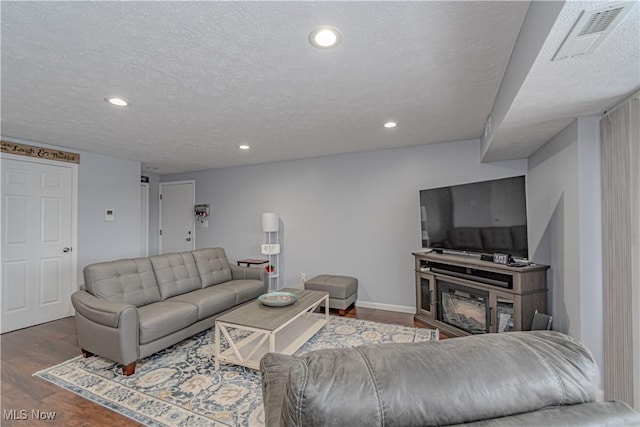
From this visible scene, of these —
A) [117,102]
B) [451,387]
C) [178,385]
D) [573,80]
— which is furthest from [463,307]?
[117,102]

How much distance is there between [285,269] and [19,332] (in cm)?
333

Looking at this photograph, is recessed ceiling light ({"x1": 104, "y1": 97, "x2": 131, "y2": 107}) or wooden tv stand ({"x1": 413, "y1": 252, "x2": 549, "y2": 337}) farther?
wooden tv stand ({"x1": 413, "y1": 252, "x2": 549, "y2": 337})

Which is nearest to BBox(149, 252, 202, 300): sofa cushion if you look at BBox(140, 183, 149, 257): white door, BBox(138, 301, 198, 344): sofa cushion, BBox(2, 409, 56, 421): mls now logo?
BBox(138, 301, 198, 344): sofa cushion

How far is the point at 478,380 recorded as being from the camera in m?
0.64

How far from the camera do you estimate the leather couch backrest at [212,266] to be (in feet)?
11.7

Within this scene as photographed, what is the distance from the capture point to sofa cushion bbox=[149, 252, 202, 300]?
3.05 meters

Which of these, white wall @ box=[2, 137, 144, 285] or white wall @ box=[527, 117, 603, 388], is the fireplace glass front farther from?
white wall @ box=[2, 137, 144, 285]

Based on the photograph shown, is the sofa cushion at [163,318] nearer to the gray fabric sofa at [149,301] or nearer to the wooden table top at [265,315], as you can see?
the gray fabric sofa at [149,301]

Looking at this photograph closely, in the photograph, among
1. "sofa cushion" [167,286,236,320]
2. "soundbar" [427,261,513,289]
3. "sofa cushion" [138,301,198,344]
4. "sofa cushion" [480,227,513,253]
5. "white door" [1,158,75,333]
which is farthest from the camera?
"white door" [1,158,75,333]

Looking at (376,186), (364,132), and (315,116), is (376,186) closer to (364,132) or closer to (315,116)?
(364,132)

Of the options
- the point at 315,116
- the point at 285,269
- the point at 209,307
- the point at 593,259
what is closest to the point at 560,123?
the point at 593,259

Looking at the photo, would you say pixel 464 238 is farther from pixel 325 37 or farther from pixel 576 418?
pixel 576 418

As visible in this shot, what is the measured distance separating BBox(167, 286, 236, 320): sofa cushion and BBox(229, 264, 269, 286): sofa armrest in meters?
0.59

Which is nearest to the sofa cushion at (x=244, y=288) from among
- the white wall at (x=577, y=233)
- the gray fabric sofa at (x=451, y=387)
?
the gray fabric sofa at (x=451, y=387)
